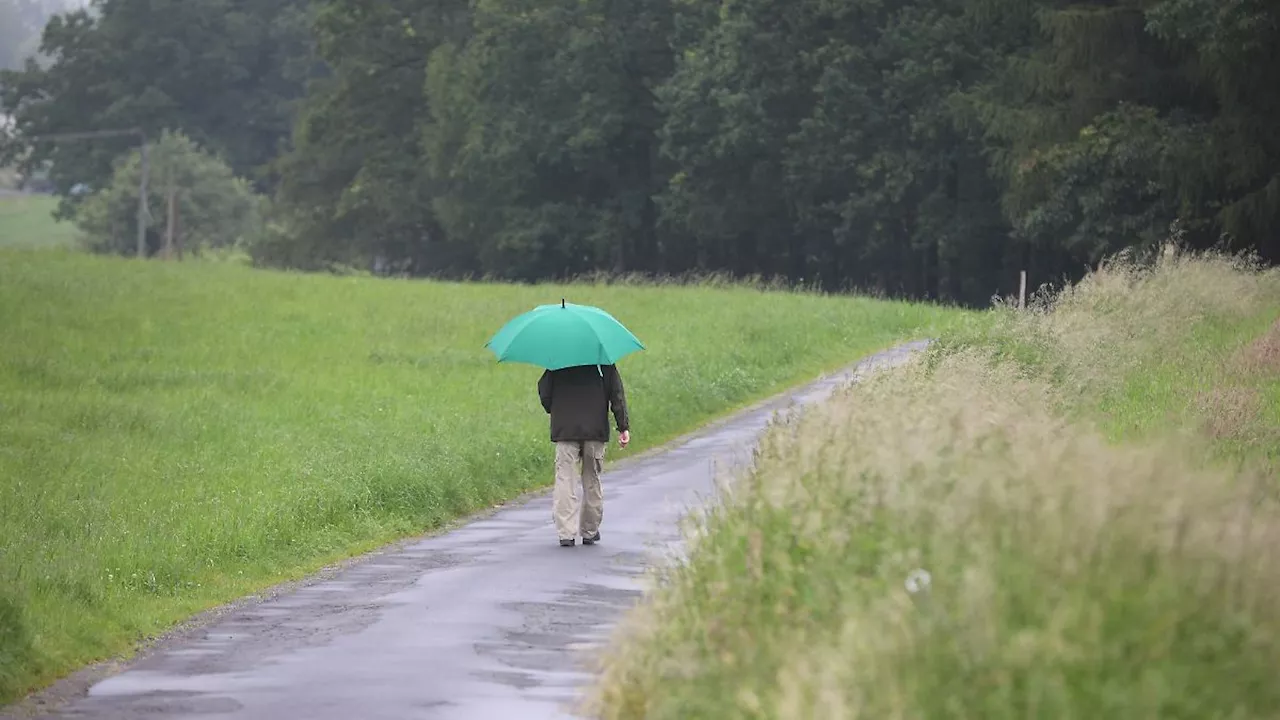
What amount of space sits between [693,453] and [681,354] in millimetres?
9835

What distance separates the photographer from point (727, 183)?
7000cm

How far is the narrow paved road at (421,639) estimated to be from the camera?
1111cm

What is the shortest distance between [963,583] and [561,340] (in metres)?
9.80

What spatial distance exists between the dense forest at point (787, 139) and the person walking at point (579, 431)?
26569mm

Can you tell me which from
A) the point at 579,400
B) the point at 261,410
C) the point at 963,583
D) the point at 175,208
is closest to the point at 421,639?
the point at 579,400

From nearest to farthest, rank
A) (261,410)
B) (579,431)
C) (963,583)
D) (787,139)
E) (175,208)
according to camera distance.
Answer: (963,583), (579,431), (261,410), (787,139), (175,208)

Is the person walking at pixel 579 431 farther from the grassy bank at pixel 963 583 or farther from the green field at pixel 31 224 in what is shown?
the green field at pixel 31 224

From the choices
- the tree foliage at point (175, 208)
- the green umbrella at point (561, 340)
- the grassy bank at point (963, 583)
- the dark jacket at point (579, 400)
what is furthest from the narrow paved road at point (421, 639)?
the tree foliage at point (175, 208)

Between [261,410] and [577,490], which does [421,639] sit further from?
[261,410]

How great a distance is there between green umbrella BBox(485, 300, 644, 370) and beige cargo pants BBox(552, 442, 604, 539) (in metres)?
0.80

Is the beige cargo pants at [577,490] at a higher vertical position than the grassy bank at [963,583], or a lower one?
lower

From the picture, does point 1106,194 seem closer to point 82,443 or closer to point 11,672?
point 82,443

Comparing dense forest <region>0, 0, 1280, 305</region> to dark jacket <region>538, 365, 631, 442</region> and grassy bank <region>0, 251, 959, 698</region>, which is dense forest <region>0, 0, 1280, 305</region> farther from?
dark jacket <region>538, 365, 631, 442</region>

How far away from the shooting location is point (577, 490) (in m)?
17.9
